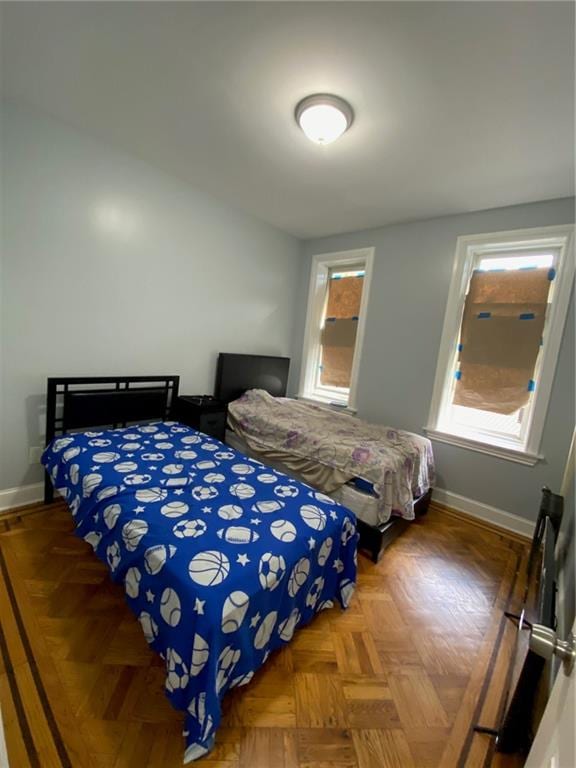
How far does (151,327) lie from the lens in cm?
275

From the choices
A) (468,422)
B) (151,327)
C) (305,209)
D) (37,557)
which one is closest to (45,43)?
(151,327)

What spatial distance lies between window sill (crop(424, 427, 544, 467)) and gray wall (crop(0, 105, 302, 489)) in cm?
234

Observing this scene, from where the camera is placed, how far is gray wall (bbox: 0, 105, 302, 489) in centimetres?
204

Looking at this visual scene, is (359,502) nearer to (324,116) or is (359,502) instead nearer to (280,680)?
(280,680)

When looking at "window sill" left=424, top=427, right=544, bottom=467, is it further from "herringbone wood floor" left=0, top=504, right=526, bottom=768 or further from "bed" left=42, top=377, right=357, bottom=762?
"bed" left=42, top=377, right=357, bottom=762

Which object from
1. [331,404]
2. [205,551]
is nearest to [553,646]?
[205,551]

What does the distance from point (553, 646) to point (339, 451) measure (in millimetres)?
1644

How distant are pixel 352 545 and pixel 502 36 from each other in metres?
Answer: 2.35

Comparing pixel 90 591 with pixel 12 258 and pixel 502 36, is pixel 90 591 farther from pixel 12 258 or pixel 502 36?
pixel 502 36

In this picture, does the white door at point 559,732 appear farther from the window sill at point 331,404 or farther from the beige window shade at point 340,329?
the beige window shade at point 340,329

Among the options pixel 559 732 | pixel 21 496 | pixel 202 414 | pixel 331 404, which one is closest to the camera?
pixel 559 732

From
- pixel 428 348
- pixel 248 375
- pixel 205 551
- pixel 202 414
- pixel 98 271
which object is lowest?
pixel 205 551

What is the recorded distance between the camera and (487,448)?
8.83 ft

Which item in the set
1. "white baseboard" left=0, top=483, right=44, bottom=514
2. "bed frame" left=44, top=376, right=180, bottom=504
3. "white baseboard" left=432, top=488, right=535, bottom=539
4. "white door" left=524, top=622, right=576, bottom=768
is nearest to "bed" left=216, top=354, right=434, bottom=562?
"white baseboard" left=432, top=488, right=535, bottom=539
